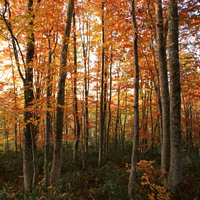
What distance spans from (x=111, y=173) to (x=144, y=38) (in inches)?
290

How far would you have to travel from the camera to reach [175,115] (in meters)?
3.62

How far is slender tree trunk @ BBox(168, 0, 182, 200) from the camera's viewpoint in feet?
11.6

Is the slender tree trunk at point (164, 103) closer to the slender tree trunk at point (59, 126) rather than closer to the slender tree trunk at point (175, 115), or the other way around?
the slender tree trunk at point (175, 115)

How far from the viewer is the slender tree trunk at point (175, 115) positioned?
3532 millimetres

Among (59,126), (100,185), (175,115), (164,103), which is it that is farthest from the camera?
(100,185)

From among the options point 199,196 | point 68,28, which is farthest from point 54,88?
point 199,196

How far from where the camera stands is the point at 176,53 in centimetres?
369

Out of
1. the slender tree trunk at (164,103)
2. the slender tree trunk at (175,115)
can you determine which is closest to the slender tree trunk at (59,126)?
the slender tree trunk at (164,103)

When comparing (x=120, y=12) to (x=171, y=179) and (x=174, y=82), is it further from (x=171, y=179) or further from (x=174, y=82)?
(x=171, y=179)

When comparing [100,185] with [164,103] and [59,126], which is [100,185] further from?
[164,103]

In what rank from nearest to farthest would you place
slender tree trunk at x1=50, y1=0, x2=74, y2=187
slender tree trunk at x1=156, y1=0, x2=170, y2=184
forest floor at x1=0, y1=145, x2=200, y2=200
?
forest floor at x1=0, y1=145, x2=200, y2=200, slender tree trunk at x1=156, y1=0, x2=170, y2=184, slender tree trunk at x1=50, y1=0, x2=74, y2=187

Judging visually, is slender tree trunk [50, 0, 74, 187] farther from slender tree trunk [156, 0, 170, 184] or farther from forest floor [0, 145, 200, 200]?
slender tree trunk [156, 0, 170, 184]

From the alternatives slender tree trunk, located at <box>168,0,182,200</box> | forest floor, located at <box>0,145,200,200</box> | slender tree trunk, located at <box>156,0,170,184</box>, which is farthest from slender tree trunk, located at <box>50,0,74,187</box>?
slender tree trunk, located at <box>168,0,182,200</box>

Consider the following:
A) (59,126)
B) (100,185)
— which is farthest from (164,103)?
(100,185)
